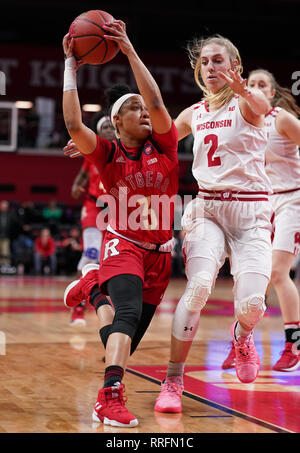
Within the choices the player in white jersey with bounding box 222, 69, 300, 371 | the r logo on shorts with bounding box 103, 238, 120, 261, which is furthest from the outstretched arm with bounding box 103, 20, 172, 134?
the player in white jersey with bounding box 222, 69, 300, 371

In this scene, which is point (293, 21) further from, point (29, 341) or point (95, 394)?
point (95, 394)

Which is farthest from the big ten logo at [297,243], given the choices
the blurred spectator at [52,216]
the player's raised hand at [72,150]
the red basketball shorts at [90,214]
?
the blurred spectator at [52,216]

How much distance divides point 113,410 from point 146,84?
1702 mm

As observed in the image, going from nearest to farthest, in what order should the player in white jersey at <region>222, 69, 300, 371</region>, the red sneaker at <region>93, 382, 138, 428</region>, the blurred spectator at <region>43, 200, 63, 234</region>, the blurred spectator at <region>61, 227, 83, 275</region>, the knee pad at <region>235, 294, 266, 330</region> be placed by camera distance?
the red sneaker at <region>93, 382, 138, 428</region> → the knee pad at <region>235, 294, 266, 330</region> → the player in white jersey at <region>222, 69, 300, 371</region> → the blurred spectator at <region>61, 227, 83, 275</region> → the blurred spectator at <region>43, 200, 63, 234</region>

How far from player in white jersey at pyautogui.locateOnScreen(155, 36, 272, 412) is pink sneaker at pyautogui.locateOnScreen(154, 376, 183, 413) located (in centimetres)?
1

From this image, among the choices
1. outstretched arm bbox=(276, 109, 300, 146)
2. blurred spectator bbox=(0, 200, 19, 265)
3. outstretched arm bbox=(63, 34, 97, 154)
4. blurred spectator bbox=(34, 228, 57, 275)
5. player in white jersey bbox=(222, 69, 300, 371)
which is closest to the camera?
outstretched arm bbox=(63, 34, 97, 154)

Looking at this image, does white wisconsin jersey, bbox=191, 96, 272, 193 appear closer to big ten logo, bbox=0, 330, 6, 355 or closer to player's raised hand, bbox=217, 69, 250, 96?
player's raised hand, bbox=217, 69, 250, 96

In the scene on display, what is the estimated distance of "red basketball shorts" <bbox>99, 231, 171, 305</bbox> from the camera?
3801 millimetres

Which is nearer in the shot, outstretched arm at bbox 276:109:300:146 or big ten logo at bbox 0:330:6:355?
outstretched arm at bbox 276:109:300:146

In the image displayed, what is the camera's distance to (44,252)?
1791 cm

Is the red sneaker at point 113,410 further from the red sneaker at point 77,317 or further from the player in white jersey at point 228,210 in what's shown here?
the red sneaker at point 77,317

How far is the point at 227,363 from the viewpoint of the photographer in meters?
5.29
